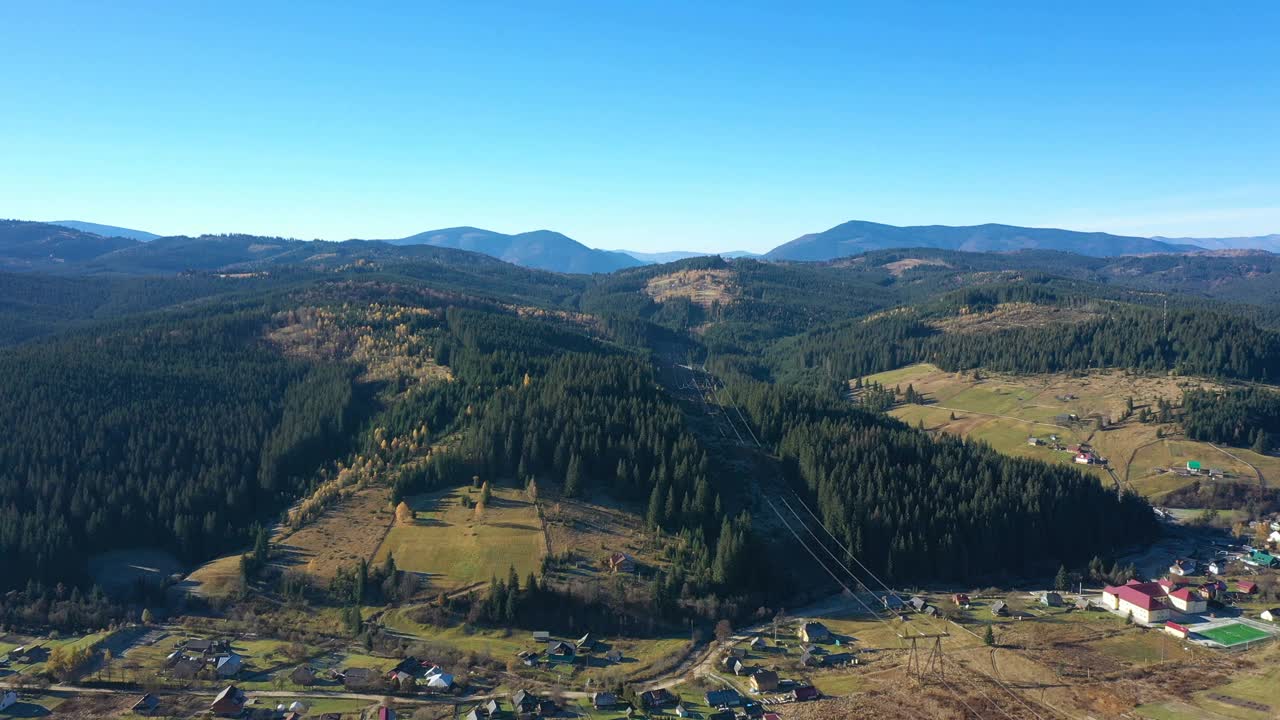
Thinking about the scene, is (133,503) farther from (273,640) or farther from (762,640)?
(762,640)

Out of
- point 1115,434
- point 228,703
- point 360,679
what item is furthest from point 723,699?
point 1115,434

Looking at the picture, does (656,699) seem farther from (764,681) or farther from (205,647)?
(205,647)

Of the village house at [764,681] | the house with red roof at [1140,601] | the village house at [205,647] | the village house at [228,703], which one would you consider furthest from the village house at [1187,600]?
the village house at [205,647]

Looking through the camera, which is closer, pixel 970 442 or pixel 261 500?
pixel 261 500

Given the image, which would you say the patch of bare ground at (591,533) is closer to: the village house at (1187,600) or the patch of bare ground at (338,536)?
the patch of bare ground at (338,536)

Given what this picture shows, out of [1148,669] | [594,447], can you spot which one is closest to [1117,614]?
[1148,669]
